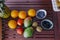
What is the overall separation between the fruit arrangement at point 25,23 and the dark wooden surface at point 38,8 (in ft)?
0.11

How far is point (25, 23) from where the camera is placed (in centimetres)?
95

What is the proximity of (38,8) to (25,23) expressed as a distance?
13 cm

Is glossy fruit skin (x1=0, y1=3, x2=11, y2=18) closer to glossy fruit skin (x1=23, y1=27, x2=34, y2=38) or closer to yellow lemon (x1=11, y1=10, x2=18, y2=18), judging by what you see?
yellow lemon (x1=11, y1=10, x2=18, y2=18)

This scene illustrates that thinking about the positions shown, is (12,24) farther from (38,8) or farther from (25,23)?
(38,8)

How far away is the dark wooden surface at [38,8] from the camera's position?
38.3 inches

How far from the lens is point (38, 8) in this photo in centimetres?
103

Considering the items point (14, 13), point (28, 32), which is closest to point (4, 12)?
point (14, 13)

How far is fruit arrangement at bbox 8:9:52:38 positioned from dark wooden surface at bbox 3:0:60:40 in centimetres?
3

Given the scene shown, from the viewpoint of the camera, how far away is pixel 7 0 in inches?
41.2

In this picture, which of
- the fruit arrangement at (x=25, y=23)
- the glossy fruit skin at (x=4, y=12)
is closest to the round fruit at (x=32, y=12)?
the fruit arrangement at (x=25, y=23)

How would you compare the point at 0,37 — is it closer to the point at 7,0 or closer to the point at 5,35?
the point at 5,35

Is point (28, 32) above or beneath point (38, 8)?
beneath

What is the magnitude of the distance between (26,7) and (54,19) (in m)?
0.18

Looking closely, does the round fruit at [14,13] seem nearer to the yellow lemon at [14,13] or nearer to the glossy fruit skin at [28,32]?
the yellow lemon at [14,13]
